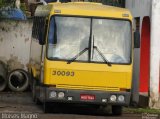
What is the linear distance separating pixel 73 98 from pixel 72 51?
122cm

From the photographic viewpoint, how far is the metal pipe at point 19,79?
2433 centimetres

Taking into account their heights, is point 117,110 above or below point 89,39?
below

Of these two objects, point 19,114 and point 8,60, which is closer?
point 19,114

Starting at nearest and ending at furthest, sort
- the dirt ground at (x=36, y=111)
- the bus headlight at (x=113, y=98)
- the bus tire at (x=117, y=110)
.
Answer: the dirt ground at (x=36, y=111), the bus headlight at (x=113, y=98), the bus tire at (x=117, y=110)

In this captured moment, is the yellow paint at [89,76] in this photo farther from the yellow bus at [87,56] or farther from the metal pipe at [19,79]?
the metal pipe at [19,79]

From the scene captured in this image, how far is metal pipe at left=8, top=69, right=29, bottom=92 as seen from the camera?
79.8 feet

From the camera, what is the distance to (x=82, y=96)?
53.8 feet

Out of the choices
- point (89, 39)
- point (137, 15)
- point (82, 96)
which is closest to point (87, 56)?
point (89, 39)

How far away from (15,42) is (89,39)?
383 inches

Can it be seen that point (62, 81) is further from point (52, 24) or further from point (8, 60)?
point (8, 60)

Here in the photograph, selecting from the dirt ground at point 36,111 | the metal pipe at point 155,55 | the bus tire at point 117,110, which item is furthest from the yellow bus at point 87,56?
the metal pipe at point 155,55

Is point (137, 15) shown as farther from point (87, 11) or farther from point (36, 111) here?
point (36, 111)

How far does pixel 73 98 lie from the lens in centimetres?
1636

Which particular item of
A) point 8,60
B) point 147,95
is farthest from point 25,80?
point 147,95
